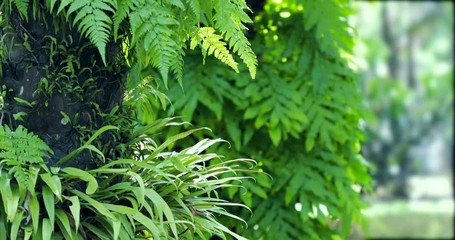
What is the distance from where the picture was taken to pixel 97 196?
103 inches

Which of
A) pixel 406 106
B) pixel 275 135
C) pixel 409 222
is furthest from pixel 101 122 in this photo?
pixel 406 106

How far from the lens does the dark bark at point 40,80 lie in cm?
264

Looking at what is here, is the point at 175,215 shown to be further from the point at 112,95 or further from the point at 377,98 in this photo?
the point at 377,98

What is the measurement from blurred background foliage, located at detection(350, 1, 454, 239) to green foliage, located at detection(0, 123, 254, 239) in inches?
497

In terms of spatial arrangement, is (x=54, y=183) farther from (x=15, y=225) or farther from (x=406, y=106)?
(x=406, y=106)

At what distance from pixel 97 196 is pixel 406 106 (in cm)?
2108

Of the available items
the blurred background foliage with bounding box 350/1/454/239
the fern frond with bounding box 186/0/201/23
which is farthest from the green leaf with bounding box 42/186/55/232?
the blurred background foliage with bounding box 350/1/454/239

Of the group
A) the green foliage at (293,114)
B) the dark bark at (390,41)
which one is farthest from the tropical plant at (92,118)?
the dark bark at (390,41)

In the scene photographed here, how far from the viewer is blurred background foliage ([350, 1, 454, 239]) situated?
1967 centimetres

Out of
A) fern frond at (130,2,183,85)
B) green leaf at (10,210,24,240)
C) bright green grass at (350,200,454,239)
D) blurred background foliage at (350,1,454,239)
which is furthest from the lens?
blurred background foliage at (350,1,454,239)

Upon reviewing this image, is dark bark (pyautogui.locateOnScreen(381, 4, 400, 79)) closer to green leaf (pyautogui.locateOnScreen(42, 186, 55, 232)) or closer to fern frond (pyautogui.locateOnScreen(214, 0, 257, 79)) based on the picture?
fern frond (pyautogui.locateOnScreen(214, 0, 257, 79))

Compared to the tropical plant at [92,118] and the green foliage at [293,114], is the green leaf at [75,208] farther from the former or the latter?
the green foliage at [293,114]

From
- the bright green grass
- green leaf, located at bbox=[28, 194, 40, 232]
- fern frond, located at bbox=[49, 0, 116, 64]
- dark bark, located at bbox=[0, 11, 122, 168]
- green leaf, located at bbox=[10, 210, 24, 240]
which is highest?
the bright green grass

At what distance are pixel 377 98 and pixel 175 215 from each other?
18.0m
